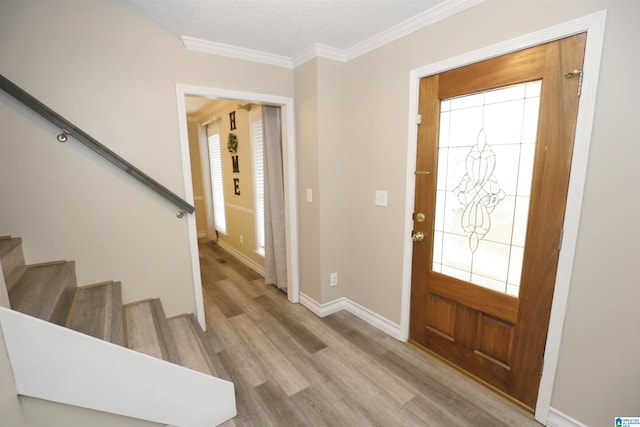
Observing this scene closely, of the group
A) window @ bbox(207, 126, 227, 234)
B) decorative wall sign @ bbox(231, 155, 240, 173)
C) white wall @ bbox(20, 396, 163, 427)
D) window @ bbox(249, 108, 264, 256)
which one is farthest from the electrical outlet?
window @ bbox(207, 126, 227, 234)

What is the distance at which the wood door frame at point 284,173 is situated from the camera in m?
2.22

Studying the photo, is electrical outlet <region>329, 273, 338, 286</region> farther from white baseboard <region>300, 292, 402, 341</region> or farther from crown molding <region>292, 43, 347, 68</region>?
crown molding <region>292, 43, 347, 68</region>

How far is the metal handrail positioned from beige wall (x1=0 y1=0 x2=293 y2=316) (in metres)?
0.10

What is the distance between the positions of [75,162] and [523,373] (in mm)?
3162

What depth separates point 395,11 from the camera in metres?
1.86

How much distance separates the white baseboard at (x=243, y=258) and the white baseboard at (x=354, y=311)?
1126 mm

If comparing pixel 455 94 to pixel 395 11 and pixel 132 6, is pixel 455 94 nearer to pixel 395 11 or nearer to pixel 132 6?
pixel 395 11

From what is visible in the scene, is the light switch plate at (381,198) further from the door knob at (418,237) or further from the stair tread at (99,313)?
the stair tread at (99,313)

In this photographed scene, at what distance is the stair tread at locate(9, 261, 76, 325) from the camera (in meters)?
1.36

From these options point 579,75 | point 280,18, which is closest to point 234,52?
point 280,18

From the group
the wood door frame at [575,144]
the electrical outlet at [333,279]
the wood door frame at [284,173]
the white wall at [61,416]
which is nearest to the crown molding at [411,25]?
the wood door frame at [575,144]

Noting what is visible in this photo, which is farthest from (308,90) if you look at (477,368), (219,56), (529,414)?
(529,414)

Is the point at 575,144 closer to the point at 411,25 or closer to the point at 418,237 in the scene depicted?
the point at 418,237

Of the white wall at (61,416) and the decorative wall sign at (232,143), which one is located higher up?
the decorative wall sign at (232,143)
